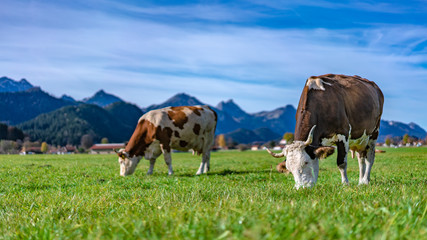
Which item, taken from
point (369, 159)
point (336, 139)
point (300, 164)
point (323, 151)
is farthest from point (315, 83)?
point (369, 159)

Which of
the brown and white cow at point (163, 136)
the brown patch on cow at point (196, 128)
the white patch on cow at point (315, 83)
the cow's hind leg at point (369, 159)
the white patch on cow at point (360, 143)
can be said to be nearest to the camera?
the white patch on cow at point (315, 83)

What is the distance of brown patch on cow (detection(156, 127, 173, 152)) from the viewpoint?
1823cm

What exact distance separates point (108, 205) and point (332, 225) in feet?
13.8

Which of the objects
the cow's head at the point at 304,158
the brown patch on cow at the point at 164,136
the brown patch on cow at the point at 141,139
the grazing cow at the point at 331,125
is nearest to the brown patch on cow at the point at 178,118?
the brown patch on cow at the point at 164,136

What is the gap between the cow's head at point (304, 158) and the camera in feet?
28.5

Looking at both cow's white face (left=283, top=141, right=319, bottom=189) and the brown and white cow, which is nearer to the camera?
cow's white face (left=283, top=141, right=319, bottom=189)

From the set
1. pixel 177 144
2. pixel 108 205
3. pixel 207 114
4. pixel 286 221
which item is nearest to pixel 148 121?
pixel 177 144

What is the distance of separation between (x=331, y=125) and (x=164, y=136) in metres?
10.2

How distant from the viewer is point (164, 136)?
18.3 m

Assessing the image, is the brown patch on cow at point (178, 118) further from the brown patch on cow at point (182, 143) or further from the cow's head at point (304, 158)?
the cow's head at point (304, 158)

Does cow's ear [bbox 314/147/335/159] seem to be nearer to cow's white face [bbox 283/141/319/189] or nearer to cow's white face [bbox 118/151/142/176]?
cow's white face [bbox 283/141/319/189]

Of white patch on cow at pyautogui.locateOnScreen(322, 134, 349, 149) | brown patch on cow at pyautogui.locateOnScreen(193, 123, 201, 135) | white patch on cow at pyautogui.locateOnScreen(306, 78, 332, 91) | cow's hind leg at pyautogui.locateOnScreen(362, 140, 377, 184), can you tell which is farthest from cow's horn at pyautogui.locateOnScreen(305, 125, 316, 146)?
brown patch on cow at pyautogui.locateOnScreen(193, 123, 201, 135)

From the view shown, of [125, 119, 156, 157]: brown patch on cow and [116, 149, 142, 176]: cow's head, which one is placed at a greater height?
[125, 119, 156, 157]: brown patch on cow

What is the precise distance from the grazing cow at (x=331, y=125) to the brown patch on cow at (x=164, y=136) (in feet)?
30.5
